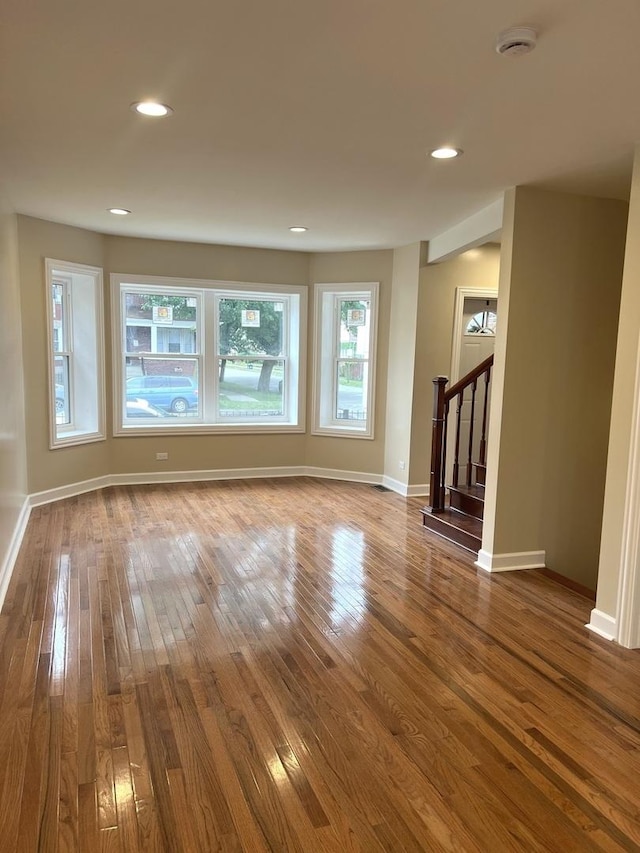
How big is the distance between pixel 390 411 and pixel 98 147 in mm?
4015

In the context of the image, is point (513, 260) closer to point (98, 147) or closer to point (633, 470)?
point (633, 470)

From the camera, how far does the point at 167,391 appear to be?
6539 millimetres

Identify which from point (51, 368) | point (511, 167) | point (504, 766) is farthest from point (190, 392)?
point (504, 766)

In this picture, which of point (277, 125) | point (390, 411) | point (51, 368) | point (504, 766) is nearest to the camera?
point (504, 766)

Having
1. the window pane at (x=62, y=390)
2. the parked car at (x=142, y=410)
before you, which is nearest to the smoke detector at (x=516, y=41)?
the window pane at (x=62, y=390)

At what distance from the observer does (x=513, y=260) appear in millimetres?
3832

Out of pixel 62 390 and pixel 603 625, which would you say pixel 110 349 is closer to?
pixel 62 390

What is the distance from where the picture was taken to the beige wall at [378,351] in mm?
6395

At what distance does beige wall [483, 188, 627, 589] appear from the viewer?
3875 mm

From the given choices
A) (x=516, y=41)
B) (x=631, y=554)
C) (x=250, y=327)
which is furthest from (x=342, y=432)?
(x=516, y=41)

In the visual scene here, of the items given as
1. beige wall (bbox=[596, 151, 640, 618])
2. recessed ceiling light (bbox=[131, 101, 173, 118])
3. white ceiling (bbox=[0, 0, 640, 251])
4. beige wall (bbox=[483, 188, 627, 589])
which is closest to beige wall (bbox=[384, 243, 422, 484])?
white ceiling (bbox=[0, 0, 640, 251])

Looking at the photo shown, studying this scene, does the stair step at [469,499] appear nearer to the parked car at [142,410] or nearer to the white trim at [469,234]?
the white trim at [469,234]

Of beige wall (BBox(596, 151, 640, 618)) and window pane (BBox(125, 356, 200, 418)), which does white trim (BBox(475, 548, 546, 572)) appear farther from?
window pane (BBox(125, 356, 200, 418))

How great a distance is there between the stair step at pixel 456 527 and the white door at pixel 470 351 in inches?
45.9
